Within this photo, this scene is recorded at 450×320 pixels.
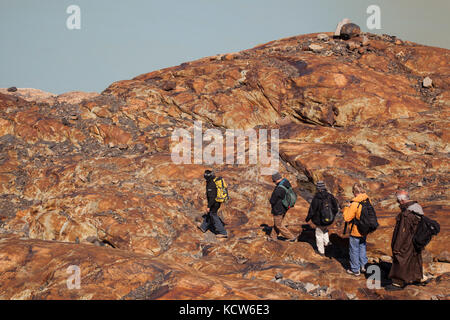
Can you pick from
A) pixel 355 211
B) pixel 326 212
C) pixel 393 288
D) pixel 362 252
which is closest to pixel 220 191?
pixel 326 212

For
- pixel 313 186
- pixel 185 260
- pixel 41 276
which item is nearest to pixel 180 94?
pixel 313 186

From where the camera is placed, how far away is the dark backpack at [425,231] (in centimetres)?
726

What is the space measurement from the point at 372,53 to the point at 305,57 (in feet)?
15.8

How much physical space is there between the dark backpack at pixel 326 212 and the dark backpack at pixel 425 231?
2.46 m

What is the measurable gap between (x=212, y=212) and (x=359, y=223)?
5.01 m

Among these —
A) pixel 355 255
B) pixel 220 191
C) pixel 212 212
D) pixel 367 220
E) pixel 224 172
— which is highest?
pixel 224 172

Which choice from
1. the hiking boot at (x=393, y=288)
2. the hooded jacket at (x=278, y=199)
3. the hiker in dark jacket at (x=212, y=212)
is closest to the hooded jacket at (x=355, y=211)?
the hiking boot at (x=393, y=288)

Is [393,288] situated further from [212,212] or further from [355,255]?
[212,212]

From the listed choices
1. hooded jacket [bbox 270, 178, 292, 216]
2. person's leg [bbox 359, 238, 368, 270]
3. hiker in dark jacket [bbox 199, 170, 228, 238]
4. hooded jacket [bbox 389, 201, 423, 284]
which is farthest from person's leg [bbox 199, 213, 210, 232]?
hooded jacket [bbox 389, 201, 423, 284]

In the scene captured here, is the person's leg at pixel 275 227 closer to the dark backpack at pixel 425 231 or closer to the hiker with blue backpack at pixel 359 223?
the hiker with blue backpack at pixel 359 223

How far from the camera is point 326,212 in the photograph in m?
9.61

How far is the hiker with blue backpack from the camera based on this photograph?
8.41 meters

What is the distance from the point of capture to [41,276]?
7.30 meters

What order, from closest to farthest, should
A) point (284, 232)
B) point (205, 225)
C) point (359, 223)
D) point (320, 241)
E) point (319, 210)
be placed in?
point (359, 223)
point (319, 210)
point (320, 241)
point (284, 232)
point (205, 225)
